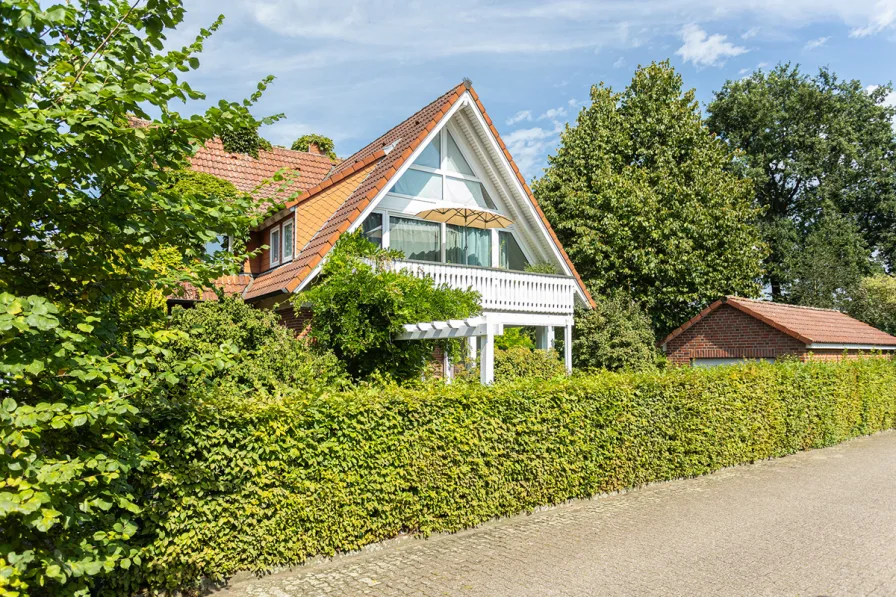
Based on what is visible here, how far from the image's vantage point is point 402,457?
7.84 metres

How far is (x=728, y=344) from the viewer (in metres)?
22.8

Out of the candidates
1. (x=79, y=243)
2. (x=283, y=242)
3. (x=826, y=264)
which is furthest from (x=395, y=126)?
(x=826, y=264)

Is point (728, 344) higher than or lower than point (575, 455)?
higher

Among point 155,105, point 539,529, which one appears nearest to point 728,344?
point 539,529

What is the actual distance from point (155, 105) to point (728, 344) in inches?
866

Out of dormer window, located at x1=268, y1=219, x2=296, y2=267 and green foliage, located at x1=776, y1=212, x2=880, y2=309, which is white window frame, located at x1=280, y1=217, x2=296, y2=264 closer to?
dormer window, located at x1=268, y1=219, x2=296, y2=267

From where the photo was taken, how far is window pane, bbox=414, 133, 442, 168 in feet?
54.9

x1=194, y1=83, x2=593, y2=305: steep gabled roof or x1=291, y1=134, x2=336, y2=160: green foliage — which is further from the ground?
x1=291, y1=134, x2=336, y2=160: green foliage

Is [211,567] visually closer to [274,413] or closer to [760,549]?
[274,413]

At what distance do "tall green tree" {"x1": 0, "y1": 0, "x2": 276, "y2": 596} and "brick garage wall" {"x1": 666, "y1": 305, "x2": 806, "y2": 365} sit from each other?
20293 mm

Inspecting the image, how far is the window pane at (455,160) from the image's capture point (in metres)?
17.2

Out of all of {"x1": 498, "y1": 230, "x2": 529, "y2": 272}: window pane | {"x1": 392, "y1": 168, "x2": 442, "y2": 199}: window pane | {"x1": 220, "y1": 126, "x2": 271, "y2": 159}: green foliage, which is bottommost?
{"x1": 498, "y1": 230, "x2": 529, "y2": 272}: window pane

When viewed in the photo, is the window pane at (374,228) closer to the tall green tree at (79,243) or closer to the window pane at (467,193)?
the window pane at (467,193)

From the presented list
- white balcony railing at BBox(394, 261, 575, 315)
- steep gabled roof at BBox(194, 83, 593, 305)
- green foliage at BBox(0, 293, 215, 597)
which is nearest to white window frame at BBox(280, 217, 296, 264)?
steep gabled roof at BBox(194, 83, 593, 305)
